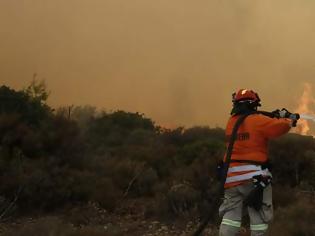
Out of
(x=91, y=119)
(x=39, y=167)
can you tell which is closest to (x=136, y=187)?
(x=39, y=167)

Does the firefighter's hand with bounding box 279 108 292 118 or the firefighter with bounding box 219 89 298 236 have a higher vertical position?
the firefighter's hand with bounding box 279 108 292 118

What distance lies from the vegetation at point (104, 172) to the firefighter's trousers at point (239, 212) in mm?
2463

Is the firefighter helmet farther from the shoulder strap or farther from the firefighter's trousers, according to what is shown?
the firefighter's trousers

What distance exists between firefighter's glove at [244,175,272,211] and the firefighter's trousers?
3.1 inches

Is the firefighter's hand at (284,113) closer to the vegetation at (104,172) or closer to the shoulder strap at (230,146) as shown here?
the shoulder strap at (230,146)

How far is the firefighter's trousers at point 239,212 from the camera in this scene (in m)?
7.59

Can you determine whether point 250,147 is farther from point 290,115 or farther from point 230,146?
point 290,115

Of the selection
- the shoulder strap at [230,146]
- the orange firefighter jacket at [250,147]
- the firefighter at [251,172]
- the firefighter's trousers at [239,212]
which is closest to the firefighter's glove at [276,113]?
the firefighter at [251,172]

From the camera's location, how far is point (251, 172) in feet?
24.9

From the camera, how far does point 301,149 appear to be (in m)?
16.0

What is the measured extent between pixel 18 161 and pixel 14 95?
5.61 m

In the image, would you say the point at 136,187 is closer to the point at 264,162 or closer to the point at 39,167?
the point at 39,167

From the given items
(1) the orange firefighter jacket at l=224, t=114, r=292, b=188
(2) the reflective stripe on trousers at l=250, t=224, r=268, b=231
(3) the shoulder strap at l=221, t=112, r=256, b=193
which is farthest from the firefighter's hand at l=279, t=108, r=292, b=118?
(2) the reflective stripe on trousers at l=250, t=224, r=268, b=231

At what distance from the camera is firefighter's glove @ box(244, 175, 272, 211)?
7535 millimetres
